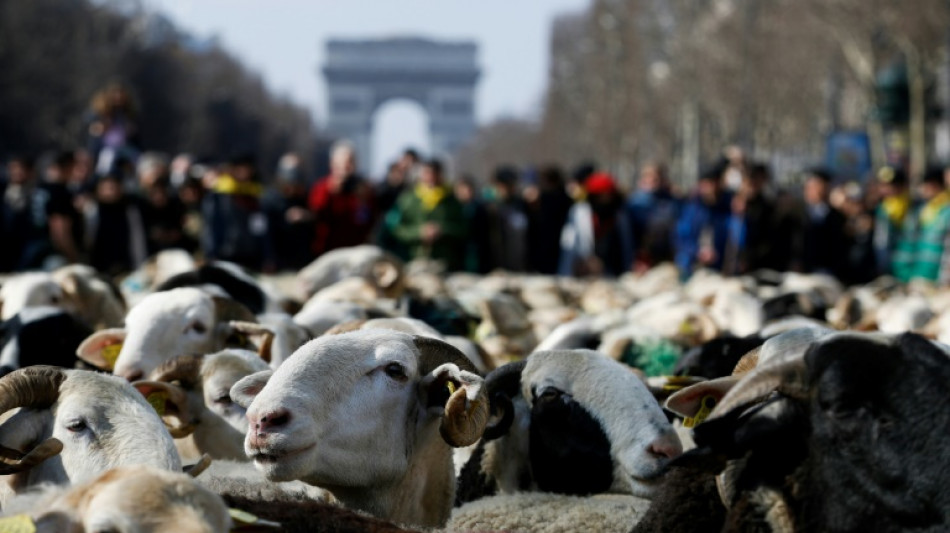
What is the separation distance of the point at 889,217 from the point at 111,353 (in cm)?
1360

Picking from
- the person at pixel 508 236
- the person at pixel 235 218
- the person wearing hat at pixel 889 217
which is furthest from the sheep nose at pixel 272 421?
the person at pixel 508 236

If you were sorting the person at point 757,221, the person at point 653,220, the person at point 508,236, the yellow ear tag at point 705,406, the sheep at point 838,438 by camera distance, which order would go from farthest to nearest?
the person at point 653,220 < the person at point 508,236 < the person at point 757,221 < the yellow ear tag at point 705,406 < the sheep at point 838,438

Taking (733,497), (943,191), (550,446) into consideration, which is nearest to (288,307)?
(550,446)

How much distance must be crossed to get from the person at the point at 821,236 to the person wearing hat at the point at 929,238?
2.27 feet

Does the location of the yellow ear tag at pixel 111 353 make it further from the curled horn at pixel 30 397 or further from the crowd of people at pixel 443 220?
the crowd of people at pixel 443 220

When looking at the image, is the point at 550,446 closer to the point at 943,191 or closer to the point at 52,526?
the point at 52,526

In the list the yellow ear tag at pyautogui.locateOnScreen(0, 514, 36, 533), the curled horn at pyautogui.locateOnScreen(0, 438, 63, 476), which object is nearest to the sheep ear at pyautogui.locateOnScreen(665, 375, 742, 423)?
the curled horn at pyautogui.locateOnScreen(0, 438, 63, 476)

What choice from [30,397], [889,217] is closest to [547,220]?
[889,217]

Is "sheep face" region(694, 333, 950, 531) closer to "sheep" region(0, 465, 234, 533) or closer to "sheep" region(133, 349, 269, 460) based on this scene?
"sheep" region(0, 465, 234, 533)

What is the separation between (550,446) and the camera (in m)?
5.98

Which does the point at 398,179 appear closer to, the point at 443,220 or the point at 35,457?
the point at 443,220

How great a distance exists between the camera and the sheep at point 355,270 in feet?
38.2

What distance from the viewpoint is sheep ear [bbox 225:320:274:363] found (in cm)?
726

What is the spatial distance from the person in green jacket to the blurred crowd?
0.02 metres
